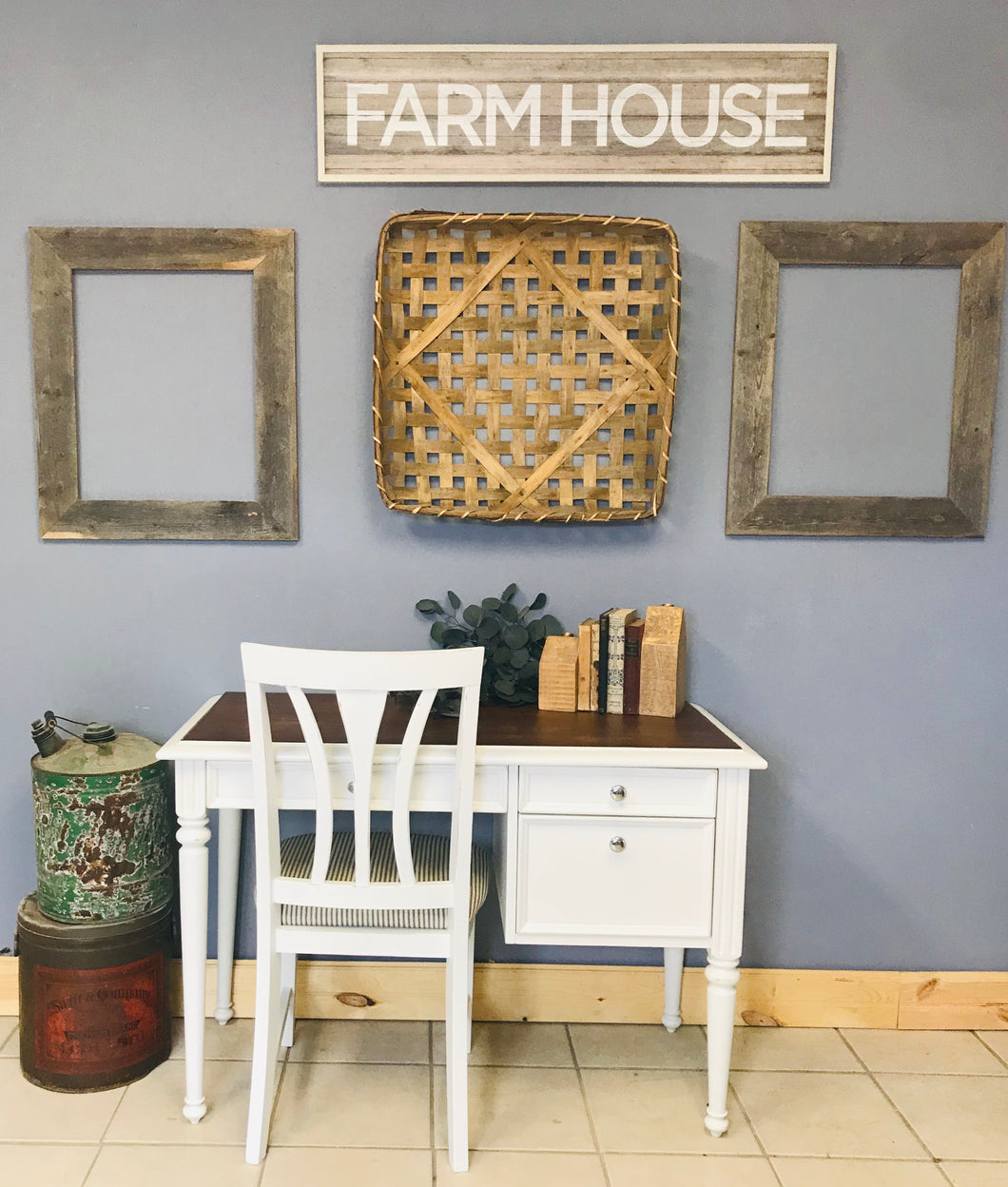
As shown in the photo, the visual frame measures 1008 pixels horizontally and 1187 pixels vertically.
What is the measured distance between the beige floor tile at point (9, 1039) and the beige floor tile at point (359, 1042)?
25.1 inches

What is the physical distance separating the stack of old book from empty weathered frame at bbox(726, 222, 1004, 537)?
36 centimetres

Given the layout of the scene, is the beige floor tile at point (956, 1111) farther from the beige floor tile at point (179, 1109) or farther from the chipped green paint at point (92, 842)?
the chipped green paint at point (92, 842)

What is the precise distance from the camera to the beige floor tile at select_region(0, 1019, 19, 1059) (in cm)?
231

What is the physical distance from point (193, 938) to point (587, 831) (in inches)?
31.9

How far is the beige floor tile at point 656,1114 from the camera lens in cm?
201

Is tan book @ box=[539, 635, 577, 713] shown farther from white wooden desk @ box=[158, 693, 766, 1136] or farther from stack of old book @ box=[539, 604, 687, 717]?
white wooden desk @ box=[158, 693, 766, 1136]

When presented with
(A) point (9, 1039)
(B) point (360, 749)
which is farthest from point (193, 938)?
(A) point (9, 1039)

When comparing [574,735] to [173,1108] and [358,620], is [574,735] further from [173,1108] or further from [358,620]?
[173,1108]

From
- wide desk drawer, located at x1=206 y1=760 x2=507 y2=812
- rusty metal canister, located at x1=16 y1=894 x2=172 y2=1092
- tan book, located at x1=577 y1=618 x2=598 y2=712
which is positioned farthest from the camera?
tan book, located at x1=577 y1=618 x2=598 y2=712

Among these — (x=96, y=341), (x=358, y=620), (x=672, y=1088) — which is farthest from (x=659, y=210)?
(x=672, y=1088)

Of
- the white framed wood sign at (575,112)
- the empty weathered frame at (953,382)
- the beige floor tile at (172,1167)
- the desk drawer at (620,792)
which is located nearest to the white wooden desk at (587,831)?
the desk drawer at (620,792)

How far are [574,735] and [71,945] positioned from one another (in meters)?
1.15

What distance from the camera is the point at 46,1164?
1911mm

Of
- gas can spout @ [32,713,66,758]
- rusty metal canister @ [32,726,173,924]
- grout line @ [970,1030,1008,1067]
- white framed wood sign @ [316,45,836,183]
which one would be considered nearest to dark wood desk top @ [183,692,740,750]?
rusty metal canister @ [32,726,173,924]
